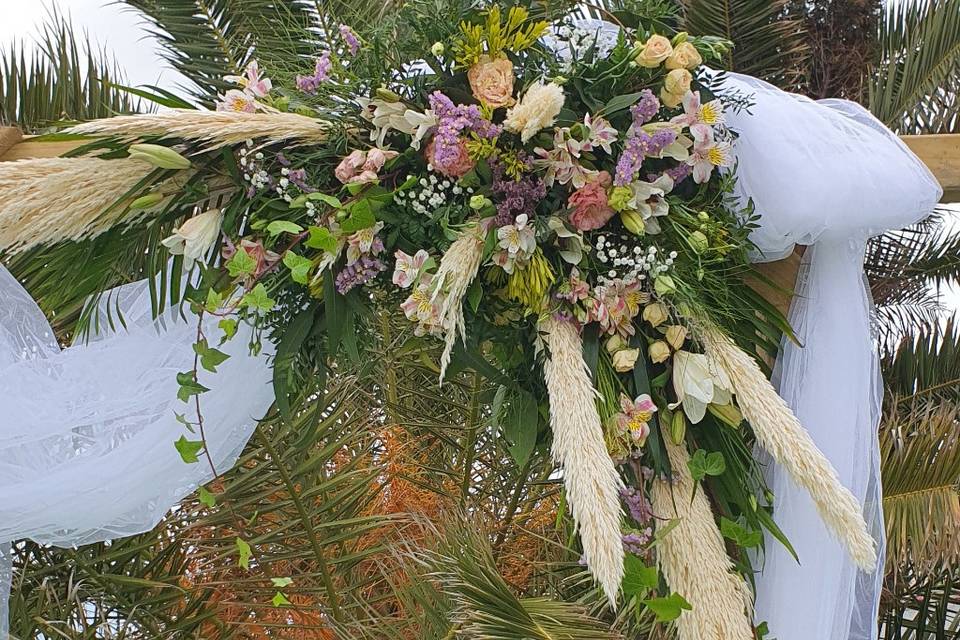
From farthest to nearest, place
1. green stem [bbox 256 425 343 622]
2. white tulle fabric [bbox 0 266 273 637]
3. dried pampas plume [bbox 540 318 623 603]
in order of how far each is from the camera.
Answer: green stem [bbox 256 425 343 622]
white tulle fabric [bbox 0 266 273 637]
dried pampas plume [bbox 540 318 623 603]

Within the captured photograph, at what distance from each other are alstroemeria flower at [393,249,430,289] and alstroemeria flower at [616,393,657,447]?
0.37 meters

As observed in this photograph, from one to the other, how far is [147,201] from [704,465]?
0.93 m

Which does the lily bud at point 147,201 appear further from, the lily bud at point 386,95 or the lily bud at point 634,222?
the lily bud at point 634,222

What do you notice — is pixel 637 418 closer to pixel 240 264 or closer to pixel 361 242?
pixel 361 242

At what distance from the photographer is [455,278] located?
4.43 ft

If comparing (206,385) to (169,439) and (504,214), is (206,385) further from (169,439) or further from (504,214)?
(504,214)

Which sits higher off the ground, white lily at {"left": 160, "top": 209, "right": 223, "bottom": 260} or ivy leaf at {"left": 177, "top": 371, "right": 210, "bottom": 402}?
white lily at {"left": 160, "top": 209, "right": 223, "bottom": 260}

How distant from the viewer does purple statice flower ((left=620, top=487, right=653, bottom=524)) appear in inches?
56.2

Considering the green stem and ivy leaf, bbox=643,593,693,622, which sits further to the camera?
the green stem

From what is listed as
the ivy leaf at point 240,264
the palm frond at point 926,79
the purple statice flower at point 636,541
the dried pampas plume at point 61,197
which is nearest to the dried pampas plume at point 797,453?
the purple statice flower at point 636,541

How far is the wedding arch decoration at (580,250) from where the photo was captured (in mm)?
1392

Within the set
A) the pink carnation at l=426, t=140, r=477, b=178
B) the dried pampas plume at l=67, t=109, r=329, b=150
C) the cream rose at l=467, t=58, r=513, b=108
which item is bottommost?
the pink carnation at l=426, t=140, r=477, b=178

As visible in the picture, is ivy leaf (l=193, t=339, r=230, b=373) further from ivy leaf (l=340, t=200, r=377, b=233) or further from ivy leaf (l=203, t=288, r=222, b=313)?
ivy leaf (l=340, t=200, r=377, b=233)

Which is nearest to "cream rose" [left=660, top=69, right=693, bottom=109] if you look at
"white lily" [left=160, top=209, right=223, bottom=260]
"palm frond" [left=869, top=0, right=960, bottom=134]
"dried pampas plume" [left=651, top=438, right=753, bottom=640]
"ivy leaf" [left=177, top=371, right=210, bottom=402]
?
"dried pampas plume" [left=651, top=438, right=753, bottom=640]
